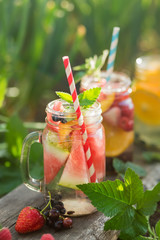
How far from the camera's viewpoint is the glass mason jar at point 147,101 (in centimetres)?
142

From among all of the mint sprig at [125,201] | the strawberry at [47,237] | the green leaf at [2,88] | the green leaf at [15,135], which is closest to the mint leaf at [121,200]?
the mint sprig at [125,201]

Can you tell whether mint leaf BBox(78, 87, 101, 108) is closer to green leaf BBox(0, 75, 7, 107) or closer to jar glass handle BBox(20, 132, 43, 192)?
jar glass handle BBox(20, 132, 43, 192)

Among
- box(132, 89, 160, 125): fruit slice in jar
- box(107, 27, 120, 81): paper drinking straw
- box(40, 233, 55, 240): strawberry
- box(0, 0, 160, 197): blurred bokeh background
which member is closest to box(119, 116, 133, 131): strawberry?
box(107, 27, 120, 81): paper drinking straw

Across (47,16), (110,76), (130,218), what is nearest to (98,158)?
(130,218)

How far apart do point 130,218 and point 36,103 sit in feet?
4.31

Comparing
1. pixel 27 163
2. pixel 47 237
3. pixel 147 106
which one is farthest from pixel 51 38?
pixel 47 237

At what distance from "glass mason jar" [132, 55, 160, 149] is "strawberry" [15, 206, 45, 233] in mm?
650

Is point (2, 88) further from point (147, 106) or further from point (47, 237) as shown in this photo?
point (47, 237)

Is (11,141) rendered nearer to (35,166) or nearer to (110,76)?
(35,166)

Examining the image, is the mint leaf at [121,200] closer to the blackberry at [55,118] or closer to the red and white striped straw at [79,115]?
the red and white striped straw at [79,115]

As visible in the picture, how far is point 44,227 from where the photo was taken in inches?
38.2

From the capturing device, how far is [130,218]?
0.93 metres

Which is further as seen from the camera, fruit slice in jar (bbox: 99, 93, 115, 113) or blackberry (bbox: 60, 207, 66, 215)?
fruit slice in jar (bbox: 99, 93, 115, 113)

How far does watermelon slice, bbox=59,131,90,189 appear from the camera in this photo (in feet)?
3.13
